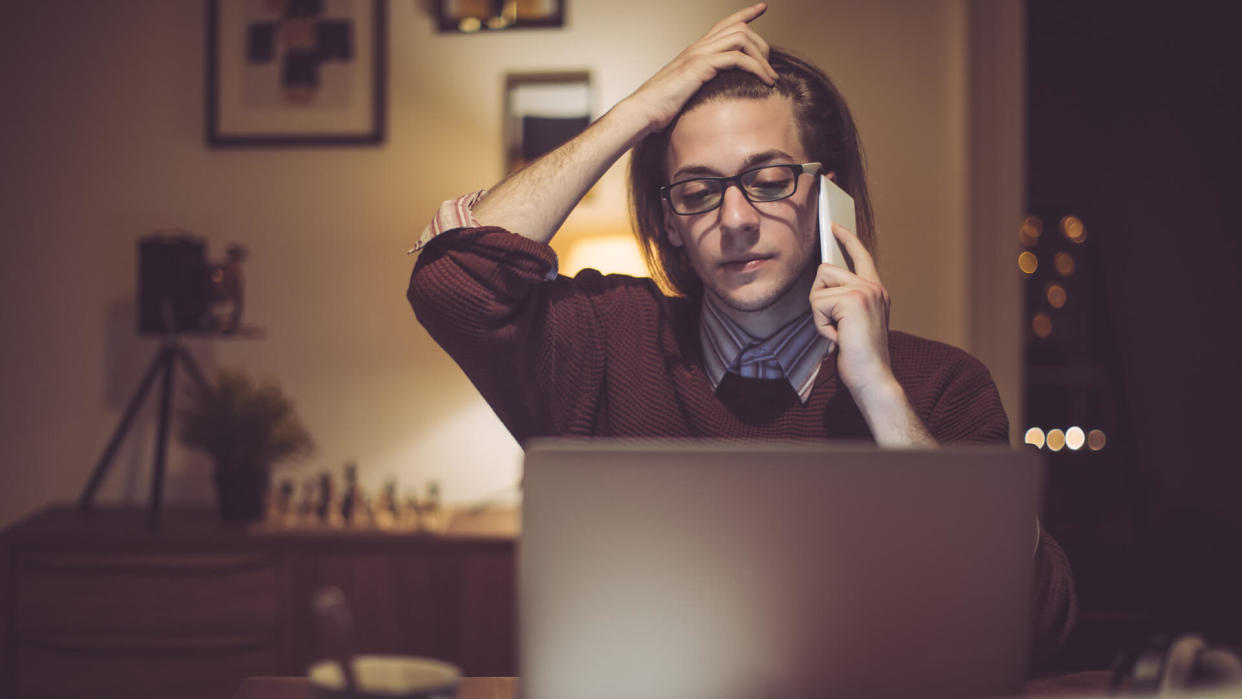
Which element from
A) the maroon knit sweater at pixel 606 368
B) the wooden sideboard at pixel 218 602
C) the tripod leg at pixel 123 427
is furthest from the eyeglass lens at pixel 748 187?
the tripod leg at pixel 123 427

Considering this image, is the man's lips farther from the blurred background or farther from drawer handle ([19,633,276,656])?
drawer handle ([19,633,276,656])

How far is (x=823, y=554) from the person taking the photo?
1.96 feet

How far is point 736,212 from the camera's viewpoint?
4.15ft

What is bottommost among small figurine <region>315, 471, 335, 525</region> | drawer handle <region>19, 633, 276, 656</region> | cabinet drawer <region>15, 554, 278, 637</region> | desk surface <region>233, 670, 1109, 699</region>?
drawer handle <region>19, 633, 276, 656</region>

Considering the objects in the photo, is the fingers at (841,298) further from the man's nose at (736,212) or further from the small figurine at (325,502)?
the small figurine at (325,502)

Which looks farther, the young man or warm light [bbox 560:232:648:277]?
warm light [bbox 560:232:648:277]

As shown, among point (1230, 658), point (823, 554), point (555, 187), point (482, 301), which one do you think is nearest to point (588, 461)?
point (823, 554)

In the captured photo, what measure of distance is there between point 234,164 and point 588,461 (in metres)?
2.33

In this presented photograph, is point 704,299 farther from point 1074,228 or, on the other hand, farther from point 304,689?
point 1074,228

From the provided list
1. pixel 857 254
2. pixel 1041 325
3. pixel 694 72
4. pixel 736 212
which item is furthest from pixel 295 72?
pixel 1041 325

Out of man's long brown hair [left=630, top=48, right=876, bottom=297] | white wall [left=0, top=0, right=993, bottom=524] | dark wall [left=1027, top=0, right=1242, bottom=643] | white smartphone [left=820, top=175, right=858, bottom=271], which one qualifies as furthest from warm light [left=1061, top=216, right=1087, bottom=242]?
white smartphone [left=820, top=175, right=858, bottom=271]

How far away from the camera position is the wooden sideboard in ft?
6.77

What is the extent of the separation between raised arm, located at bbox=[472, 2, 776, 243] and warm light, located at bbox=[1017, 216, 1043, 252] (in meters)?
2.46

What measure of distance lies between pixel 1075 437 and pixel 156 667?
314 cm
